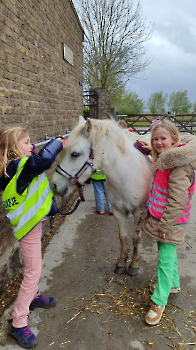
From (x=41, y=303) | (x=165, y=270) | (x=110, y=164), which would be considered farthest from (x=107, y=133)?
(x=41, y=303)

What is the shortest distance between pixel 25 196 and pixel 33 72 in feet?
7.29

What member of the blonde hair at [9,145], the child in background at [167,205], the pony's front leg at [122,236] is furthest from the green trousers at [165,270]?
the blonde hair at [9,145]

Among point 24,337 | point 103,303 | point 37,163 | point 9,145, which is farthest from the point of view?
point 103,303

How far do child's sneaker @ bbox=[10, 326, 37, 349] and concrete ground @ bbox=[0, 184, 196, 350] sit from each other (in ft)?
0.21

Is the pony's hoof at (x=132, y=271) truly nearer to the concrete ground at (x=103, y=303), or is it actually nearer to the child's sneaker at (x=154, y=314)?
the concrete ground at (x=103, y=303)

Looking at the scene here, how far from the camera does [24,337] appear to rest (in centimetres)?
184

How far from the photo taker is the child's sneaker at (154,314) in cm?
203

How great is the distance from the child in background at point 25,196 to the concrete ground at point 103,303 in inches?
11.2

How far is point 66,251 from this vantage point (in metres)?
3.27

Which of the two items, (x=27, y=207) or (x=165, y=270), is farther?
(x=165, y=270)

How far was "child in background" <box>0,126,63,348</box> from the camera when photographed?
1.64 metres

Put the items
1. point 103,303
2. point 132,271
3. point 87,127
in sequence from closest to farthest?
1. point 87,127
2. point 103,303
3. point 132,271

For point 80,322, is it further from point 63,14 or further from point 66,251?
point 63,14

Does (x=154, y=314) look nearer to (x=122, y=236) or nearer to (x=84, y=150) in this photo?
(x=122, y=236)
